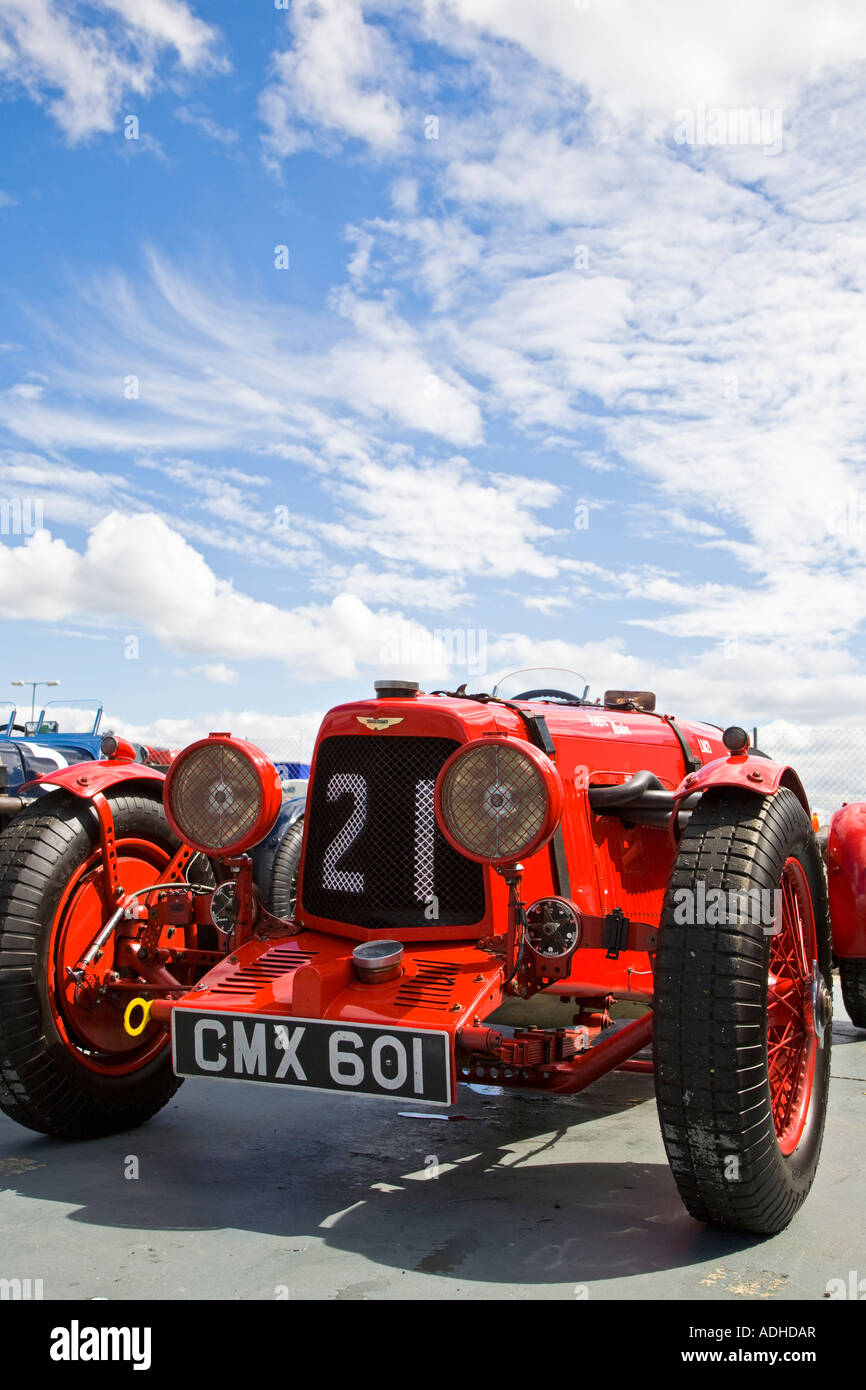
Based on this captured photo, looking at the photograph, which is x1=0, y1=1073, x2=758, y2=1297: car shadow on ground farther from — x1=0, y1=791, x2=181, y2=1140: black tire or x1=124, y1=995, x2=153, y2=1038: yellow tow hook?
x1=124, y1=995, x2=153, y2=1038: yellow tow hook

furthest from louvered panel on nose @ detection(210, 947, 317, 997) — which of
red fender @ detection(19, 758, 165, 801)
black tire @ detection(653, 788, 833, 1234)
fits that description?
black tire @ detection(653, 788, 833, 1234)

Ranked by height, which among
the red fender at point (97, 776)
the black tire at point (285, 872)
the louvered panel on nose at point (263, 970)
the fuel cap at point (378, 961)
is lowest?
the black tire at point (285, 872)

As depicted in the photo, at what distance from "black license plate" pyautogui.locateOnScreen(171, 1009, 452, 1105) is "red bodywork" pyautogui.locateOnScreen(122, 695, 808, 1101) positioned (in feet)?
0.12

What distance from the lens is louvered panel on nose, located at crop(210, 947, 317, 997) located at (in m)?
3.49

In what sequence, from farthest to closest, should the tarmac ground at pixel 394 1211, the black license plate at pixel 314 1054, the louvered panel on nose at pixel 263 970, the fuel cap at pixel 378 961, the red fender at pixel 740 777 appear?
the louvered panel on nose at pixel 263 970 → the fuel cap at pixel 378 961 → the red fender at pixel 740 777 → the black license plate at pixel 314 1054 → the tarmac ground at pixel 394 1211

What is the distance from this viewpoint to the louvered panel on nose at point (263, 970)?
3.49 metres

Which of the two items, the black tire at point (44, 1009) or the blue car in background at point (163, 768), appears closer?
the black tire at point (44, 1009)

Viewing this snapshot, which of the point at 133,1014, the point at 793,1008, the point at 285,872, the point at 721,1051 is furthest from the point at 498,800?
the point at 285,872

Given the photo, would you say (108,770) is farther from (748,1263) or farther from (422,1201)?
(748,1263)

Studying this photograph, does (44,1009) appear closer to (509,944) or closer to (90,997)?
(90,997)

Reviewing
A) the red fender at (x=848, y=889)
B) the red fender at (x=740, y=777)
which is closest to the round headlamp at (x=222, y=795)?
the red fender at (x=740, y=777)

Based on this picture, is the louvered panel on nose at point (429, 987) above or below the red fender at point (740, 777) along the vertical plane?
below

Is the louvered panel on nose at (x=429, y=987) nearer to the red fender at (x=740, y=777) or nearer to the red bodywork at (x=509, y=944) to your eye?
the red bodywork at (x=509, y=944)
